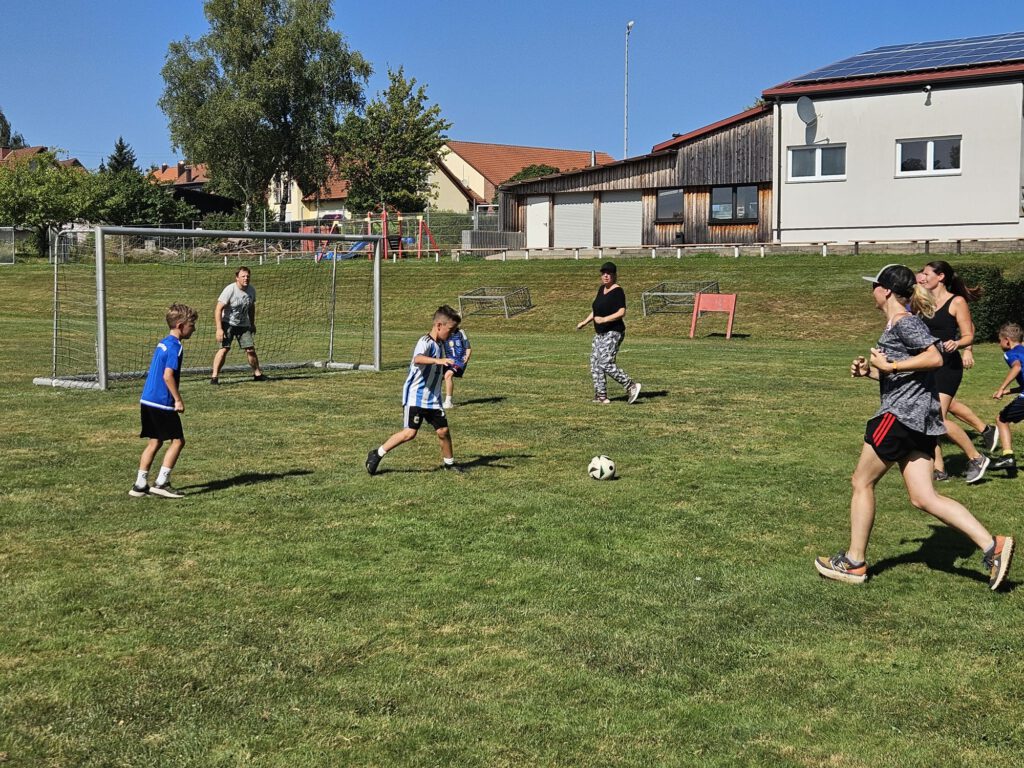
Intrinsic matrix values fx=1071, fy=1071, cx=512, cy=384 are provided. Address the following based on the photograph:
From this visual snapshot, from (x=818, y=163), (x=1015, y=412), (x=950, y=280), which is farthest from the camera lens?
(x=818, y=163)

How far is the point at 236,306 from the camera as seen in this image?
54.9 ft

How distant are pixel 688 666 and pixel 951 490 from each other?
4851 mm

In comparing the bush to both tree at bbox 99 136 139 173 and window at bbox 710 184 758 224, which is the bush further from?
tree at bbox 99 136 139 173

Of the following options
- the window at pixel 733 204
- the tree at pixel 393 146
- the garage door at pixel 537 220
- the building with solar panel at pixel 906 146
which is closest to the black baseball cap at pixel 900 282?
the building with solar panel at pixel 906 146

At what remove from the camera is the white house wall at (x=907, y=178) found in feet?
116

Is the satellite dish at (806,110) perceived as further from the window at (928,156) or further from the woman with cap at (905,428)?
the woman with cap at (905,428)

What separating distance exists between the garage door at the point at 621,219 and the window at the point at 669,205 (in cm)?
113

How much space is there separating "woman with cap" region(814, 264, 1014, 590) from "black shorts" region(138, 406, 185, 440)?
513cm

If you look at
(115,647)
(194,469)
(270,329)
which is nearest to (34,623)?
(115,647)

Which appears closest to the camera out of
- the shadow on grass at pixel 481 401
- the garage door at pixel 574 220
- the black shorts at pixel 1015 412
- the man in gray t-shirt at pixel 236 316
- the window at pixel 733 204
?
the black shorts at pixel 1015 412

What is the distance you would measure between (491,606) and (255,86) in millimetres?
61333

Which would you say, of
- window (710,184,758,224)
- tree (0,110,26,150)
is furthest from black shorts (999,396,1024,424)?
tree (0,110,26,150)

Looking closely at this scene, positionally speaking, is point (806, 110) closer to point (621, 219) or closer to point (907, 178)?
point (907, 178)

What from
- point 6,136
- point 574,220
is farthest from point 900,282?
point 6,136
